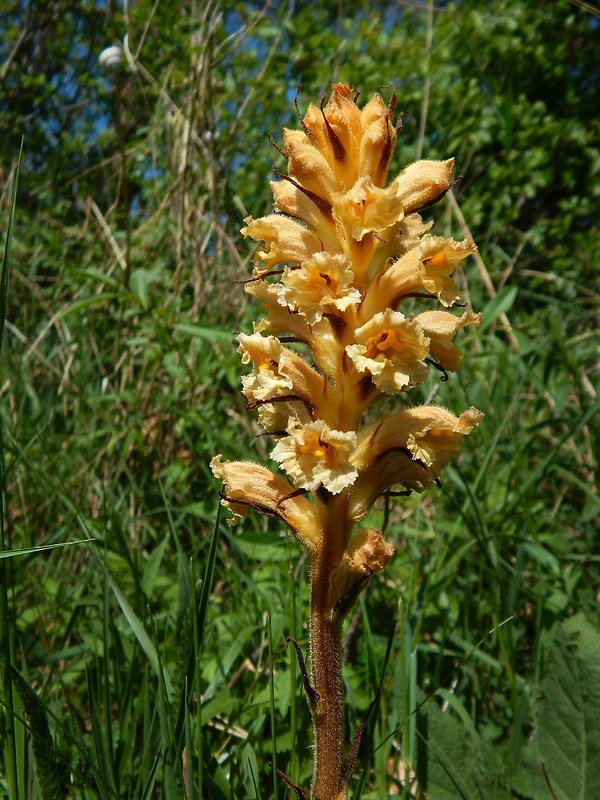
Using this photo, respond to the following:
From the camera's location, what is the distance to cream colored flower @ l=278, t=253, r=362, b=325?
150 cm

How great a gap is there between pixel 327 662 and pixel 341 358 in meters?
0.74

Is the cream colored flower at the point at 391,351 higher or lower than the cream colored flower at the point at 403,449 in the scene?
higher

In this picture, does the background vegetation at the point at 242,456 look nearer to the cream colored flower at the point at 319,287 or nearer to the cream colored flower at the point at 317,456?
the cream colored flower at the point at 317,456

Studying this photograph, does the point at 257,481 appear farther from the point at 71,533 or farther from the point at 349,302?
the point at 71,533

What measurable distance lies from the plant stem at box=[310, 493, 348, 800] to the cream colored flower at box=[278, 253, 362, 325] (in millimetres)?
470

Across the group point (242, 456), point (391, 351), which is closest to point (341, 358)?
point (391, 351)

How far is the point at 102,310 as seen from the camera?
13.8 ft

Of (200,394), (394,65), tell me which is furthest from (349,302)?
(394,65)

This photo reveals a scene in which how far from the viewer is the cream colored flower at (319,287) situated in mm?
1503

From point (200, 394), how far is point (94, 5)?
6103 millimetres

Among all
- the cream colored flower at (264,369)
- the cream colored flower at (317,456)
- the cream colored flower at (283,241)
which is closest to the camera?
the cream colored flower at (317,456)

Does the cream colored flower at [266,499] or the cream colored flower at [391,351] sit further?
the cream colored flower at [266,499]

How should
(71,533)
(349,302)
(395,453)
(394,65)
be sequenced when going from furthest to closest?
(394,65) < (71,533) < (395,453) < (349,302)

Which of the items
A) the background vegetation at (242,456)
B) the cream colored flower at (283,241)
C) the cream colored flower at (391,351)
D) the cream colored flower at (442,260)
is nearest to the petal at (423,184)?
the cream colored flower at (442,260)
